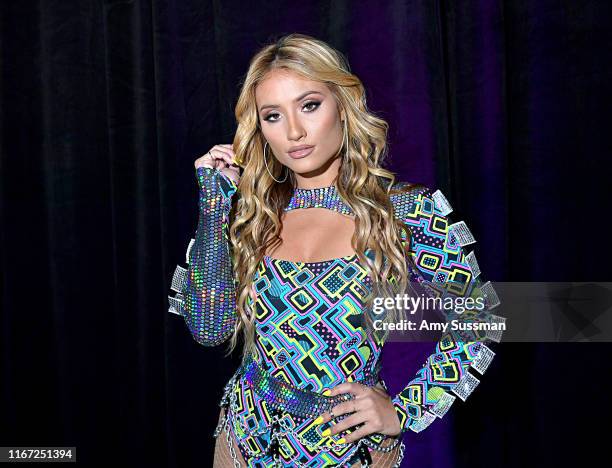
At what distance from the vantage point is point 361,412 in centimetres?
124

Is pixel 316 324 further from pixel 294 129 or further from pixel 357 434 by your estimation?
pixel 294 129

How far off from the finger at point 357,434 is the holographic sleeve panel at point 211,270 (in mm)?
334

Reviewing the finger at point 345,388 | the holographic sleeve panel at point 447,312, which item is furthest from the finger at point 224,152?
the finger at point 345,388

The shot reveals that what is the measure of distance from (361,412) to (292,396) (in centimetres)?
14

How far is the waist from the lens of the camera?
4.14 ft

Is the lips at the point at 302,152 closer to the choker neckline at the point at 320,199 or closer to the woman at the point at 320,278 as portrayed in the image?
the woman at the point at 320,278

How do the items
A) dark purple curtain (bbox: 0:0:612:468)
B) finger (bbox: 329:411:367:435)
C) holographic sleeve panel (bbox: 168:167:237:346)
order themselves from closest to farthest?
finger (bbox: 329:411:367:435) → holographic sleeve panel (bbox: 168:167:237:346) → dark purple curtain (bbox: 0:0:612:468)

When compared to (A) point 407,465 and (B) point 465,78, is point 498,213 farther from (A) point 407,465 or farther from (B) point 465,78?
(A) point 407,465

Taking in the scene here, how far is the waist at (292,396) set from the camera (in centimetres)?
126

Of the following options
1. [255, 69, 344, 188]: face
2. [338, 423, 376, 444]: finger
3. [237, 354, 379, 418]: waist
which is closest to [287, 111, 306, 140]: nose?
[255, 69, 344, 188]: face

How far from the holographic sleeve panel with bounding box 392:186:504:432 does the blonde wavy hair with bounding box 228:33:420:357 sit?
43 mm

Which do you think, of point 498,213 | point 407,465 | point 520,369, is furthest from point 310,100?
point 407,465

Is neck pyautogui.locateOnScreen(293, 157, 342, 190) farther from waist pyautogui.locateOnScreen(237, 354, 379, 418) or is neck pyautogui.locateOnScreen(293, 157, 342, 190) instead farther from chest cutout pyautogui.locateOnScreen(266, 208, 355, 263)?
waist pyautogui.locateOnScreen(237, 354, 379, 418)

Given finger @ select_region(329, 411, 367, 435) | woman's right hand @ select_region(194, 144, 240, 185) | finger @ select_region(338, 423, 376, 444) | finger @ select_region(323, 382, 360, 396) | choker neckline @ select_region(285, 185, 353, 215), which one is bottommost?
finger @ select_region(338, 423, 376, 444)
